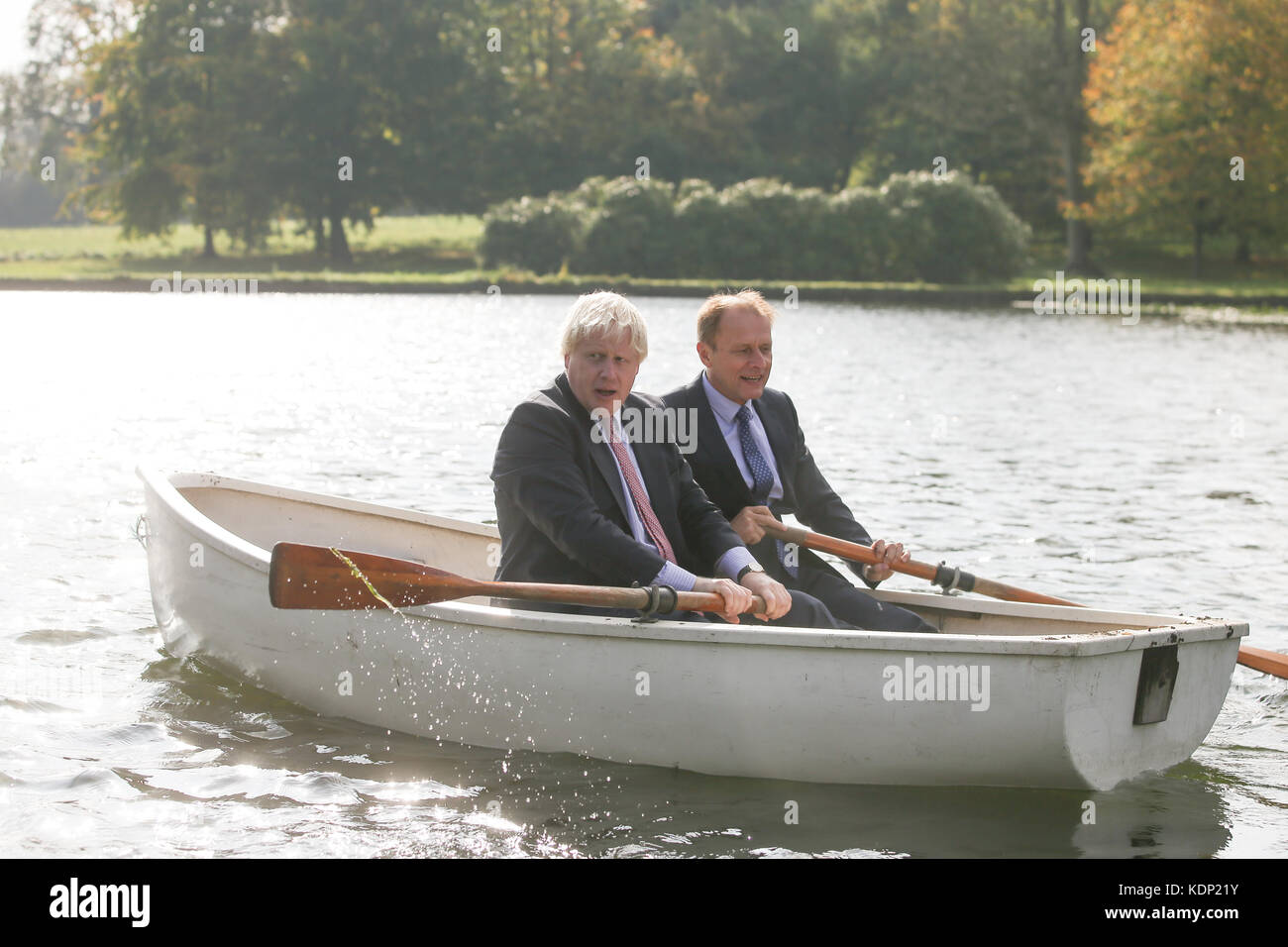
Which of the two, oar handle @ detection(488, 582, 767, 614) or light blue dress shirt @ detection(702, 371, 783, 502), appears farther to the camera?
light blue dress shirt @ detection(702, 371, 783, 502)

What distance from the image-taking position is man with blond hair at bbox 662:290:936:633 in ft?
21.2

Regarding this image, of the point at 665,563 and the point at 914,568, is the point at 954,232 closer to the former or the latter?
the point at 914,568

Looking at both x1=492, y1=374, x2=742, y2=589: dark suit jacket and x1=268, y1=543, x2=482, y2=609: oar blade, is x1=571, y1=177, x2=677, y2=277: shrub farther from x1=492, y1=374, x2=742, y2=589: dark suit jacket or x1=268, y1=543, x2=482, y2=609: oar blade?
x1=268, y1=543, x2=482, y2=609: oar blade

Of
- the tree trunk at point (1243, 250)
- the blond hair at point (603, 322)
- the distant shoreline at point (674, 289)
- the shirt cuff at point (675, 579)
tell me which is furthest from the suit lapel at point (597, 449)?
the tree trunk at point (1243, 250)

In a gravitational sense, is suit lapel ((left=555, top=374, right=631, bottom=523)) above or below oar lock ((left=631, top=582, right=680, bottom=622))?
above

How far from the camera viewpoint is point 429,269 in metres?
52.1

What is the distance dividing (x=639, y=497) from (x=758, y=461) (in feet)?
2.93

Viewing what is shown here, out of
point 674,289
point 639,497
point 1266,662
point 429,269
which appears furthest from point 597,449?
point 429,269

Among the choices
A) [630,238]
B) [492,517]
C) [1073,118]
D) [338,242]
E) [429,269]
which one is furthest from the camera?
[338,242]

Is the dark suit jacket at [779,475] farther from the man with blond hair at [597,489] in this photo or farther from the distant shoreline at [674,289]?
the distant shoreline at [674,289]

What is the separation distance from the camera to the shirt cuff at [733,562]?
606 centimetres

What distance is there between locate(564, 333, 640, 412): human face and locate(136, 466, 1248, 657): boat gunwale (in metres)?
0.81

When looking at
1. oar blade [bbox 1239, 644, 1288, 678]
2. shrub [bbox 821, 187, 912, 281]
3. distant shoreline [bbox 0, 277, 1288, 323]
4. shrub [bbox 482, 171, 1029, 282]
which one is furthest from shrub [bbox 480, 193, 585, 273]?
oar blade [bbox 1239, 644, 1288, 678]
